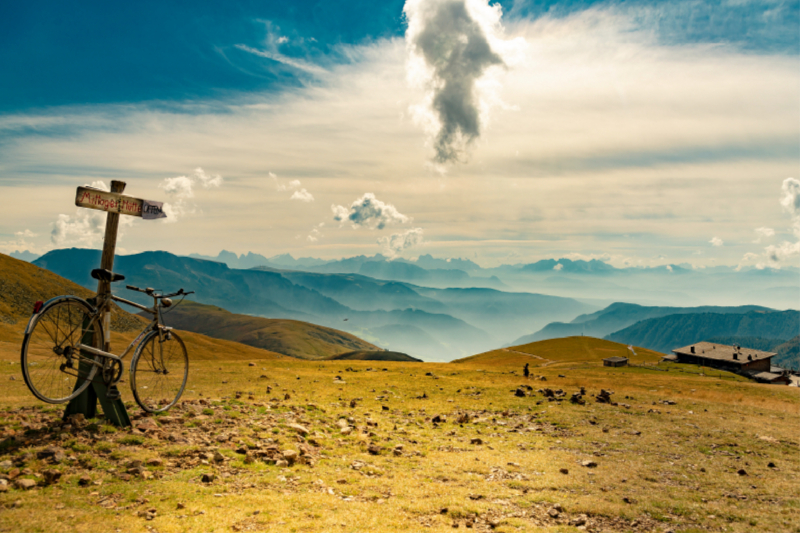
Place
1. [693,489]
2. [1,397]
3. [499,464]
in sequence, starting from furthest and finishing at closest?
[1,397]
[499,464]
[693,489]

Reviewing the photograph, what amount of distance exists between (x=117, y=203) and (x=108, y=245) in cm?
158

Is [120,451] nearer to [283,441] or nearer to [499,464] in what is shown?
[283,441]

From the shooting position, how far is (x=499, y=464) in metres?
16.7

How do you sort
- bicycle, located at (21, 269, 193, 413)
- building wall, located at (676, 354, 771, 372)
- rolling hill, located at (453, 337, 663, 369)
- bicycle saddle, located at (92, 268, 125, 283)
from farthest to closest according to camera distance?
rolling hill, located at (453, 337, 663, 369), building wall, located at (676, 354, 771, 372), bicycle saddle, located at (92, 268, 125, 283), bicycle, located at (21, 269, 193, 413)

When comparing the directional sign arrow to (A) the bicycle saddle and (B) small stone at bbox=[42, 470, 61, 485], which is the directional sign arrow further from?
(B) small stone at bbox=[42, 470, 61, 485]

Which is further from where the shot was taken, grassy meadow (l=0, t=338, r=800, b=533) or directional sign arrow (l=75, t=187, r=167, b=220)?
directional sign arrow (l=75, t=187, r=167, b=220)

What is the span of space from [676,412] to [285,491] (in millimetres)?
30456

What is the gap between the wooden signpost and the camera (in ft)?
43.1

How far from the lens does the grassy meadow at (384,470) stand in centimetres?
995

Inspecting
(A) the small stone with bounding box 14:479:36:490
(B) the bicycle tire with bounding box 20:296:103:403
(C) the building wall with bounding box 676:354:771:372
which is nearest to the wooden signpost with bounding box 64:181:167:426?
(B) the bicycle tire with bounding box 20:296:103:403

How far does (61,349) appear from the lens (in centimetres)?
1192

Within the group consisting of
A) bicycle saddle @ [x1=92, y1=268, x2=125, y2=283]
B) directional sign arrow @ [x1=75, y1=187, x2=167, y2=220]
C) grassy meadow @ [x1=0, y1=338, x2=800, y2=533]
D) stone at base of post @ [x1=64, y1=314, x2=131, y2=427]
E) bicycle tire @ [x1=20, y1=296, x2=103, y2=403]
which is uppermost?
directional sign arrow @ [x1=75, y1=187, x2=167, y2=220]

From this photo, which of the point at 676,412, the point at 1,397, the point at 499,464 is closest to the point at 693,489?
the point at 499,464

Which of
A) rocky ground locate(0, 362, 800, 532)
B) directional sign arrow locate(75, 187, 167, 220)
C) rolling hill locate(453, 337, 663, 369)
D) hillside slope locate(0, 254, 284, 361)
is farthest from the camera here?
rolling hill locate(453, 337, 663, 369)
